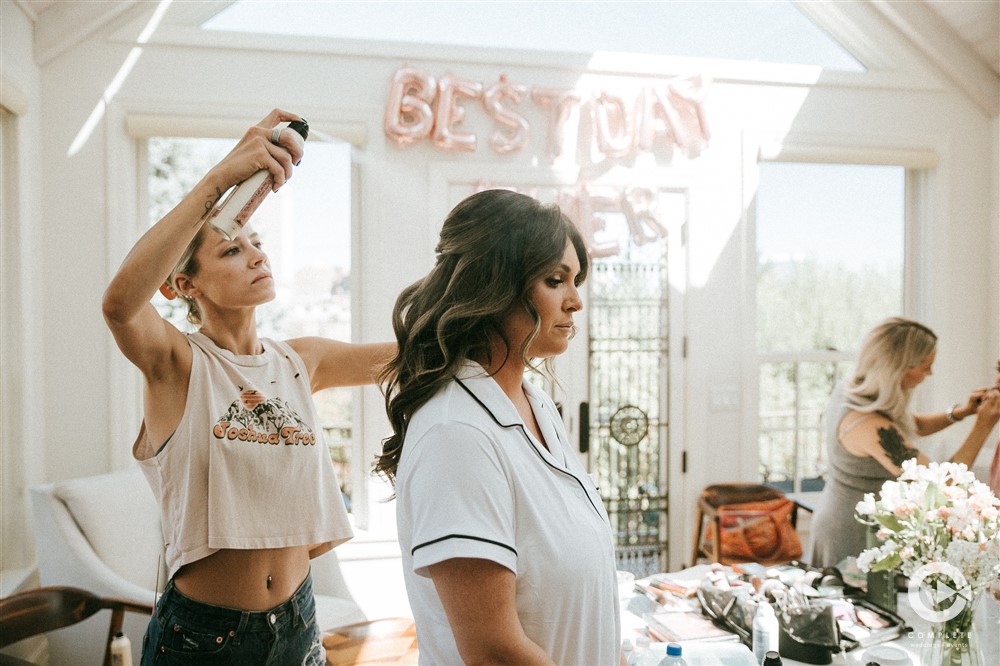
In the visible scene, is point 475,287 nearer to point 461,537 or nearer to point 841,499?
point 461,537

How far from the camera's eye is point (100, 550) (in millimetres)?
2789

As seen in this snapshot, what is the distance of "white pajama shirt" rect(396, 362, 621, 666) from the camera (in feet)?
2.94

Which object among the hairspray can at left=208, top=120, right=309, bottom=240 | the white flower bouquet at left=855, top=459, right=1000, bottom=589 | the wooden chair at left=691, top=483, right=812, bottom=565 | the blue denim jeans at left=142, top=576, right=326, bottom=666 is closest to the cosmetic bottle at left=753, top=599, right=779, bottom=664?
the white flower bouquet at left=855, top=459, right=1000, bottom=589

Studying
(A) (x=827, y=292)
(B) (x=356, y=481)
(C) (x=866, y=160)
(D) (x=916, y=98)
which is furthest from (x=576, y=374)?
(D) (x=916, y=98)

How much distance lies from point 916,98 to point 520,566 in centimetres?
442

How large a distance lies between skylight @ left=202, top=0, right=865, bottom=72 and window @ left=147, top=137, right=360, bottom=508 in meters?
0.60

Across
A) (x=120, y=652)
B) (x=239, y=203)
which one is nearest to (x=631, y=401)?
(x=120, y=652)

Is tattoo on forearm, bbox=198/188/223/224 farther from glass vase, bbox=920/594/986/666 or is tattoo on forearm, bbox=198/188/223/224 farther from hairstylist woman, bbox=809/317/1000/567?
hairstylist woman, bbox=809/317/1000/567

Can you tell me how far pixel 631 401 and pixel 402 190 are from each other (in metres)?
1.62

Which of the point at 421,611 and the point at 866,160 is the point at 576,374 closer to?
the point at 866,160

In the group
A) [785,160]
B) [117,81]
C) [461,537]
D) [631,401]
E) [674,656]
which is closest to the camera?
[461,537]

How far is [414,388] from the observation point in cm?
105

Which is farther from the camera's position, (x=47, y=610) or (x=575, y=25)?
(x=575, y=25)

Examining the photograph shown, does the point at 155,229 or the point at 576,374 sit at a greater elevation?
the point at 155,229
